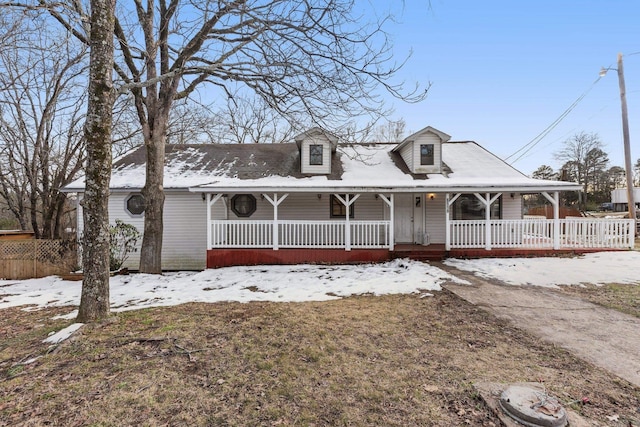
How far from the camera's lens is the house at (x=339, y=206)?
9.96 meters

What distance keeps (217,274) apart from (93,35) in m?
6.13

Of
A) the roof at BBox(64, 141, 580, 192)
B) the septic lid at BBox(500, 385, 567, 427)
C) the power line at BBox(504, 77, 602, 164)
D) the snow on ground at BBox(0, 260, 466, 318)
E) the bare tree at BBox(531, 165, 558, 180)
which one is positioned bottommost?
the snow on ground at BBox(0, 260, 466, 318)

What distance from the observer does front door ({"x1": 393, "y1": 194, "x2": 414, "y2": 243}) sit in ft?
37.8

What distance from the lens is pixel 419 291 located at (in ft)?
21.7

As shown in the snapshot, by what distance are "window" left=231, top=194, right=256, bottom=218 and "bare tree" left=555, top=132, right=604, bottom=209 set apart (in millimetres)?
41240

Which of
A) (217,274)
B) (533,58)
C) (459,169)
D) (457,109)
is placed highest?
(533,58)

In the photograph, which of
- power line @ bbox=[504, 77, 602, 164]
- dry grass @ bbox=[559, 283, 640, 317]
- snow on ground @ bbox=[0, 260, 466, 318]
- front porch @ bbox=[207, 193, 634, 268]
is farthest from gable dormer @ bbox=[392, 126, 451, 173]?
power line @ bbox=[504, 77, 602, 164]

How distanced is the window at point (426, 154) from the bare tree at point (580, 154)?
1416 inches

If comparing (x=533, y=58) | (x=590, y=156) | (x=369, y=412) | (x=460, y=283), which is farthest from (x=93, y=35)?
(x=590, y=156)

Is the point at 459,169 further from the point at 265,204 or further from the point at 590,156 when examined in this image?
the point at 590,156

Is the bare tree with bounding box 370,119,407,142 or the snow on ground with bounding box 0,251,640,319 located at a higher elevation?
the bare tree with bounding box 370,119,407,142

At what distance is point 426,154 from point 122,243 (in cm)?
1131

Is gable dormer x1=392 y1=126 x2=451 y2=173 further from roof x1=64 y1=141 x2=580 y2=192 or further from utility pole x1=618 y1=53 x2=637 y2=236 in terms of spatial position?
utility pole x1=618 y1=53 x2=637 y2=236

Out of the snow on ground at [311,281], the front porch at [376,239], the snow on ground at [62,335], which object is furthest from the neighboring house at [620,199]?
the snow on ground at [62,335]
